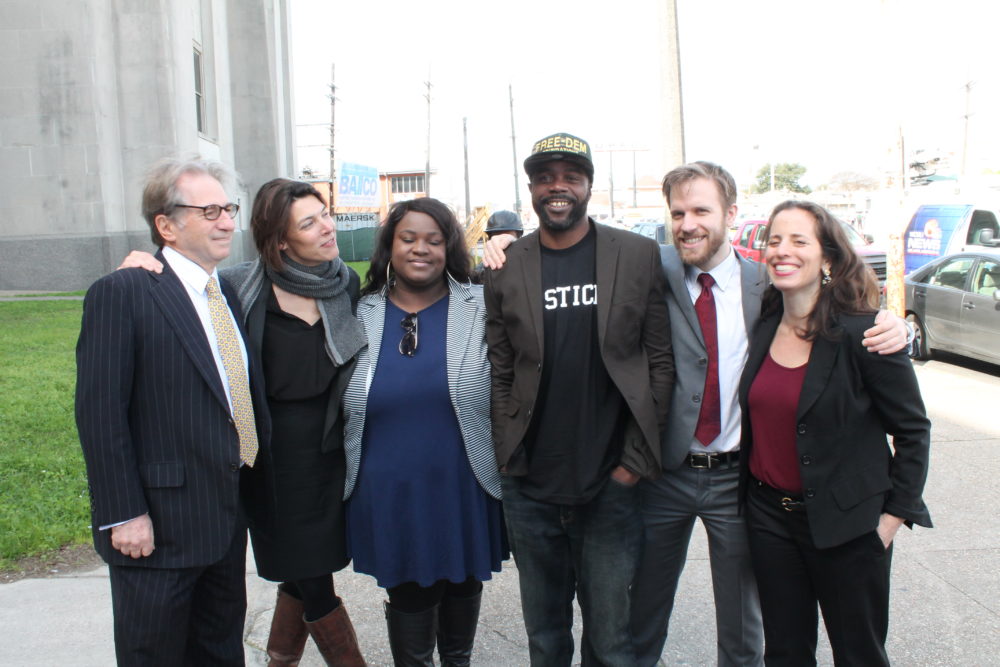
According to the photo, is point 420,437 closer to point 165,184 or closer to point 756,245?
point 165,184

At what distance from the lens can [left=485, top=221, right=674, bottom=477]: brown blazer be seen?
2.66m

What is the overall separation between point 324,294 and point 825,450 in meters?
1.81

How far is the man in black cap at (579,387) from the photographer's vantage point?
2682 millimetres

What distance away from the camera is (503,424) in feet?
9.07

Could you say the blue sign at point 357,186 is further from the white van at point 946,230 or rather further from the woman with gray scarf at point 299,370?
the woman with gray scarf at point 299,370

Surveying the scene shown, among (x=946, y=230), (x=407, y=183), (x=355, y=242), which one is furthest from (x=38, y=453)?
(x=407, y=183)

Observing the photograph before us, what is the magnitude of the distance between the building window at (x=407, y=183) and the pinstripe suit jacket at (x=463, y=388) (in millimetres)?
73841

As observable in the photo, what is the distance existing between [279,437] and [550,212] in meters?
1.26

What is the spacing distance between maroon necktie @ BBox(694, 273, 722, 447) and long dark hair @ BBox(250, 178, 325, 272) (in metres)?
1.53

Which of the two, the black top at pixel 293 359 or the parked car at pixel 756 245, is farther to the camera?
the parked car at pixel 756 245

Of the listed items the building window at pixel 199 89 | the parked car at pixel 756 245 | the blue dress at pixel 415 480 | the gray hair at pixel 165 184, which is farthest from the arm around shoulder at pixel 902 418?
the building window at pixel 199 89

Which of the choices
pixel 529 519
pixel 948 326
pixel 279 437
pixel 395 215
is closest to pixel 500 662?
pixel 529 519

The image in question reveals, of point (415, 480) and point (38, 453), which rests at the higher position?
point (415, 480)

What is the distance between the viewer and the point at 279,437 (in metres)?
2.84
